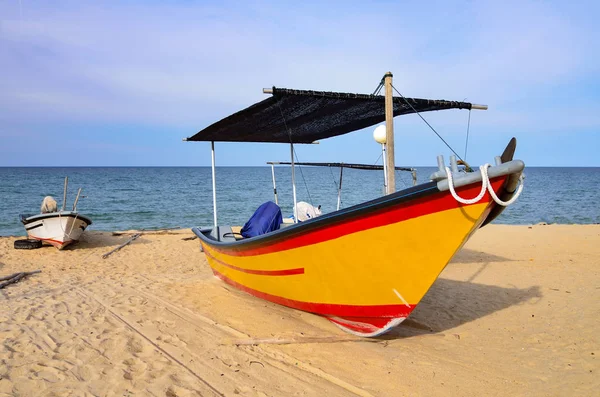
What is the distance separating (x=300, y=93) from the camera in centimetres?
480

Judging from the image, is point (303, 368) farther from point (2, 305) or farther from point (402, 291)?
point (2, 305)

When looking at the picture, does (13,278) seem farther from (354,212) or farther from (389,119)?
(389,119)

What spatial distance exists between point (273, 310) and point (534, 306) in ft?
12.6

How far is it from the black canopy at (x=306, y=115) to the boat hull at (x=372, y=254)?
1807 mm

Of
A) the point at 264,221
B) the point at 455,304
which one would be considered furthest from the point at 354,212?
the point at 455,304

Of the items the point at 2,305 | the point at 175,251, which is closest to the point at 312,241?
the point at 2,305

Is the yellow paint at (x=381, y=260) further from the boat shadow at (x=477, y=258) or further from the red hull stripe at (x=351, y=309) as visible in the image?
the boat shadow at (x=477, y=258)

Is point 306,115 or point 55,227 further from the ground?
Answer: point 306,115

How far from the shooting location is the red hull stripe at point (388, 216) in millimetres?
3254

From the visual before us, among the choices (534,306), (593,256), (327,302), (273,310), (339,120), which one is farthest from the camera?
(593,256)

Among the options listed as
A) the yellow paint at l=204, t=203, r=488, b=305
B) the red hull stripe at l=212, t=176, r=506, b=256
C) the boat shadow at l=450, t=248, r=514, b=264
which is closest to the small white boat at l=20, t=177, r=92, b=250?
the yellow paint at l=204, t=203, r=488, b=305

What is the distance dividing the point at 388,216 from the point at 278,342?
1843mm

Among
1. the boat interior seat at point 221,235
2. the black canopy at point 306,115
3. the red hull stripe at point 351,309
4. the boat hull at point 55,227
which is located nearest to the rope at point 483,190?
the red hull stripe at point 351,309

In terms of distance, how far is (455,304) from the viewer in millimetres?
6020
